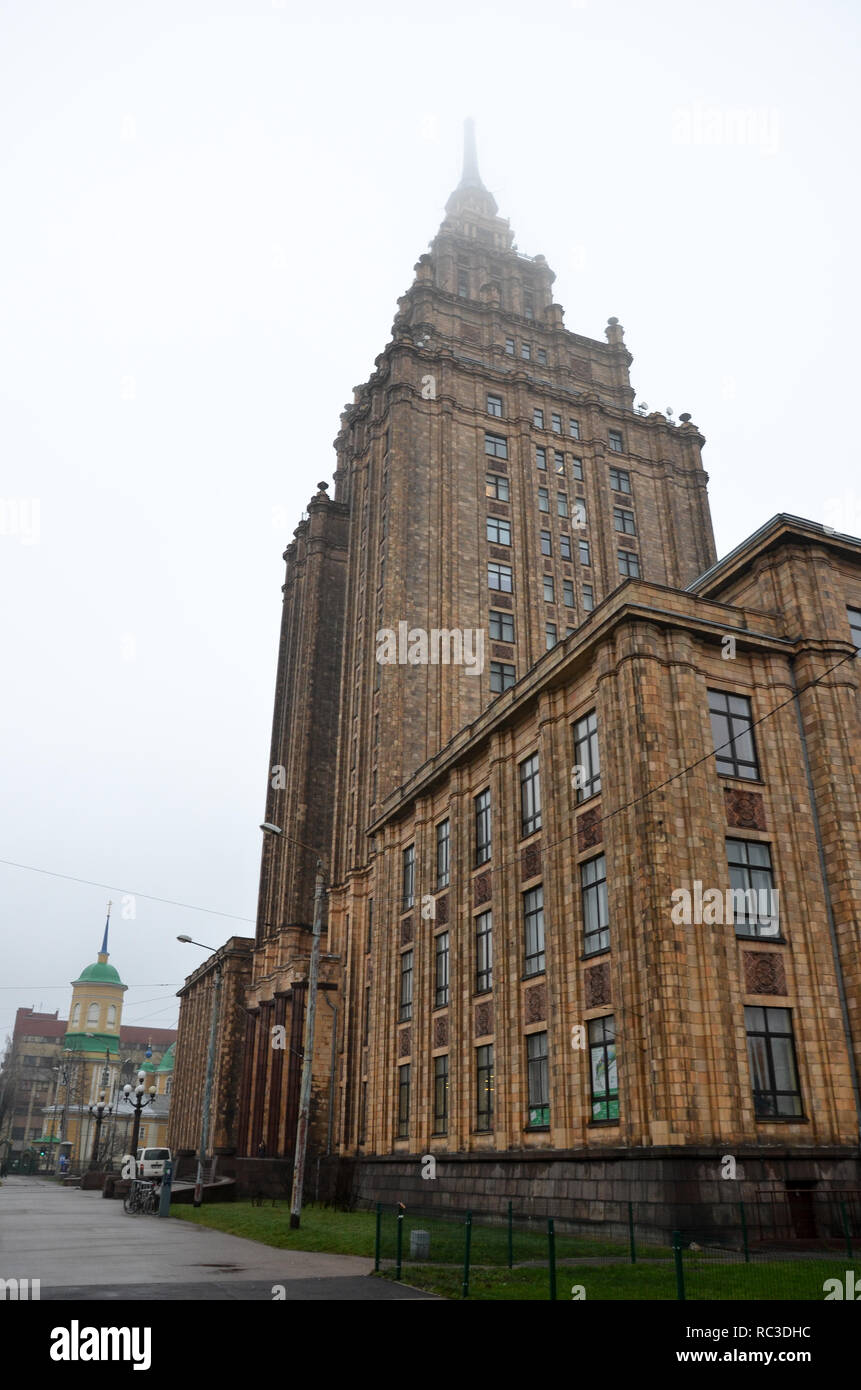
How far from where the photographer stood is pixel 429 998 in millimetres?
39250

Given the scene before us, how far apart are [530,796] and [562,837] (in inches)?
150

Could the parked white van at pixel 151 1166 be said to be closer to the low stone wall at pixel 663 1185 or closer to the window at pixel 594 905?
Result: the low stone wall at pixel 663 1185

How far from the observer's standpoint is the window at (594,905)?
28047 mm

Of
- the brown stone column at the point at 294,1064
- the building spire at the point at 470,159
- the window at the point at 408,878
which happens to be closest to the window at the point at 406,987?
the window at the point at 408,878

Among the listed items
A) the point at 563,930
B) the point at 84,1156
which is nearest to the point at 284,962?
the point at 563,930

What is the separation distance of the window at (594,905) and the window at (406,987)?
1449cm

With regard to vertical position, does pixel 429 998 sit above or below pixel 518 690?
below

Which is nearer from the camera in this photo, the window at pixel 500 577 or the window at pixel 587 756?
the window at pixel 587 756

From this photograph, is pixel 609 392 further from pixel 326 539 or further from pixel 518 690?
pixel 518 690

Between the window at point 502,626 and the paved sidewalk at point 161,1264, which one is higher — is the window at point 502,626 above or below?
above

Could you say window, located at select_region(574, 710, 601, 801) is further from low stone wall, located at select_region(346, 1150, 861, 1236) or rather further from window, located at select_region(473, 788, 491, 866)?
low stone wall, located at select_region(346, 1150, 861, 1236)

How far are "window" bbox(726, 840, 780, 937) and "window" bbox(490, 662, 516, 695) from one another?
29.0m
